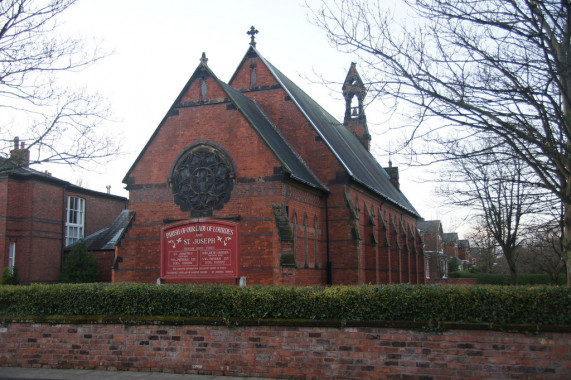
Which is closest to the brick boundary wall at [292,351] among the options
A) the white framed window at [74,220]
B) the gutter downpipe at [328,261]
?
the gutter downpipe at [328,261]

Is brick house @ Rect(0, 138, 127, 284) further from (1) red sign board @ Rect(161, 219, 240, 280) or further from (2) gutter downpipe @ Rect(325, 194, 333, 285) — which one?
(2) gutter downpipe @ Rect(325, 194, 333, 285)

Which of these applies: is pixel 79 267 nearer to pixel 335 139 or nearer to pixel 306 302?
pixel 335 139

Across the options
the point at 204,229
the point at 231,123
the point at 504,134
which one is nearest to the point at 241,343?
the point at 504,134

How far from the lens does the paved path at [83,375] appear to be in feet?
35.8

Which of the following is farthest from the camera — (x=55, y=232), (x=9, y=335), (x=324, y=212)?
(x=55, y=232)

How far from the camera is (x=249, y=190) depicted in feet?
65.0

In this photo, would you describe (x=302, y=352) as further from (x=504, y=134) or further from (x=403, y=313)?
(x=504, y=134)

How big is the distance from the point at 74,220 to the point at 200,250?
1872 centimetres

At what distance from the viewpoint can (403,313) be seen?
1021 cm

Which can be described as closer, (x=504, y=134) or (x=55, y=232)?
(x=504, y=134)

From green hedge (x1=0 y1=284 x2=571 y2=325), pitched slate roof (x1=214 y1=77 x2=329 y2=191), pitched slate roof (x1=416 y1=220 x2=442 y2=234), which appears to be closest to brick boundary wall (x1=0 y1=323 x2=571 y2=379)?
green hedge (x1=0 y1=284 x2=571 y2=325)

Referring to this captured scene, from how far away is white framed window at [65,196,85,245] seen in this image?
34.6 m

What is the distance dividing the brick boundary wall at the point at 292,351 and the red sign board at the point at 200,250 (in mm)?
7582

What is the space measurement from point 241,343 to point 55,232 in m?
25.3
